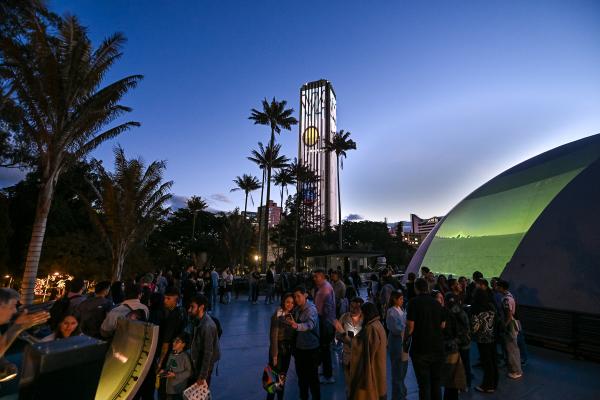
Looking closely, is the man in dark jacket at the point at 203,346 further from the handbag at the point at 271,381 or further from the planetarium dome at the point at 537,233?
the planetarium dome at the point at 537,233

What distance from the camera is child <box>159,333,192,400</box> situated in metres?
3.50

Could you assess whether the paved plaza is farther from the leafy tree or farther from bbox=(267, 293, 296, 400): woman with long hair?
the leafy tree

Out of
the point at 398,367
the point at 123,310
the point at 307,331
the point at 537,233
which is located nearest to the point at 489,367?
the point at 398,367

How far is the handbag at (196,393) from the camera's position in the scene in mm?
3246

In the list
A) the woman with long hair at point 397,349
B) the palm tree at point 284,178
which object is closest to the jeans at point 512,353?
the woman with long hair at point 397,349

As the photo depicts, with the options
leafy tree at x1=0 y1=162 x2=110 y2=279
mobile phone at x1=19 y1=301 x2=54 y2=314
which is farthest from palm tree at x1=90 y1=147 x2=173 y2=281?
mobile phone at x1=19 y1=301 x2=54 y2=314

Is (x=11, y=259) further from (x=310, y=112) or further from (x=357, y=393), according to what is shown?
(x=310, y=112)

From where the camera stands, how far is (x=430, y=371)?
4.26 m

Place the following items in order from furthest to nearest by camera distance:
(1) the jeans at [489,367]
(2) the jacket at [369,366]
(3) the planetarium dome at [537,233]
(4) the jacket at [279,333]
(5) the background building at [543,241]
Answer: (3) the planetarium dome at [537,233], (5) the background building at [543,241], (1) the jeans at [489,367], (4) the jacket at [279,333], (2) the jacket at [369,366]

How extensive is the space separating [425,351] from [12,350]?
6659 millimetres

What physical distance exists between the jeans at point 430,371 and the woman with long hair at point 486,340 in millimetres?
1653

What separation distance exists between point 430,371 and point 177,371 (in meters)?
3.26

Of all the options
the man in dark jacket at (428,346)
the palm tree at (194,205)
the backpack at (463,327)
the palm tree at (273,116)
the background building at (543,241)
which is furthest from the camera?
the palm tree at (194,205)

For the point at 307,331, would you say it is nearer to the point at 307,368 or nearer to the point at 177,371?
the point at 307,368
